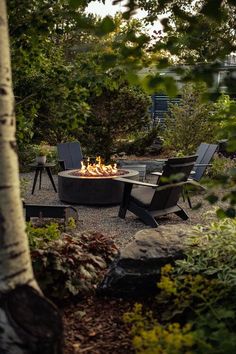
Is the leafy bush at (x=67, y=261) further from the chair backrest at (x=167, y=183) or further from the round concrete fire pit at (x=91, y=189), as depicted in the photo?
the round concrete fire pit at (x=91, y=189)

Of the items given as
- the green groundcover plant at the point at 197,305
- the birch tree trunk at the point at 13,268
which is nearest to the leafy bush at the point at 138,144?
the green groundcover plant at the point at 197,305

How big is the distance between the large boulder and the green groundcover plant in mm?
105

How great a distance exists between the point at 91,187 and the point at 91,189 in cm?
4

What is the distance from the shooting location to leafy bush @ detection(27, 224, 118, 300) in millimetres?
3117

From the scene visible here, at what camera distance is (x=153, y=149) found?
1363cm

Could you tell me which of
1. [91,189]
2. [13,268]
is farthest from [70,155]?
[13,268]

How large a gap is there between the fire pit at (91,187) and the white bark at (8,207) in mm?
5479

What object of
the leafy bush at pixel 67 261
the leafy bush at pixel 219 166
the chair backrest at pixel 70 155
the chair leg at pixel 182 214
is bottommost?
the chair leg at pixel 182 214

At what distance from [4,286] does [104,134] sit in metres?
9.70

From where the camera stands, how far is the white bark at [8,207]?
189 cm

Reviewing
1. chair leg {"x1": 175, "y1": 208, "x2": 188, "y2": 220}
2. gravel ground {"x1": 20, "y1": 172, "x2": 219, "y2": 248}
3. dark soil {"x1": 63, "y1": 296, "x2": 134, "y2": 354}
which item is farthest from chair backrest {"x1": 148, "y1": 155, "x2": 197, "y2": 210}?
dark soil {"x1": 63, "y1": 296, "x2": 134, "y2": 354}

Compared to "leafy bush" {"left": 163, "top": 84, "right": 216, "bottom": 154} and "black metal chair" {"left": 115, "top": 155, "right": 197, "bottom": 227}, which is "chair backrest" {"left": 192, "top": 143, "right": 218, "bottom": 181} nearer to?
"black metal chair" {"left": 115, "top": 155, "right": 197, "bottom": 227}

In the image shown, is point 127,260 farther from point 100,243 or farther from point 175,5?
point 175,5

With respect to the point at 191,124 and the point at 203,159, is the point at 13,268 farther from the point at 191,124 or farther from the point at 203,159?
the point at 191,124
